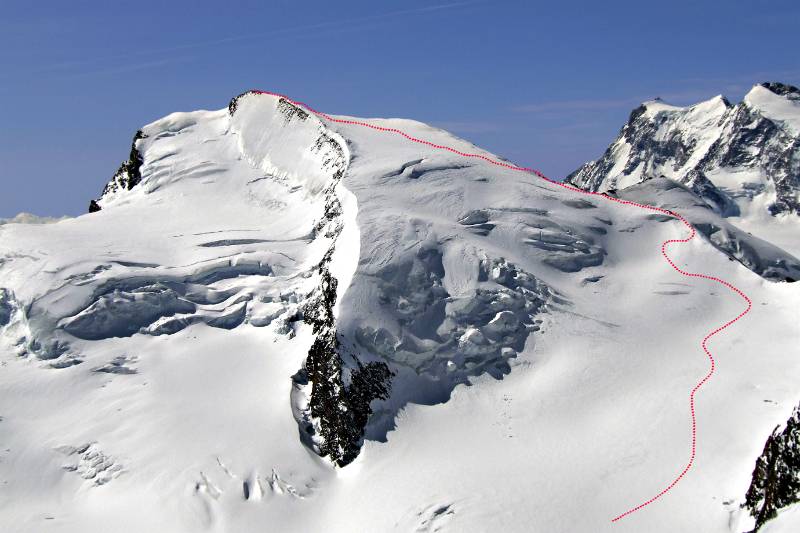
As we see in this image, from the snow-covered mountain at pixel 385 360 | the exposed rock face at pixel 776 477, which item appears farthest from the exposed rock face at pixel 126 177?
the exposed rock face at pixel 776 477

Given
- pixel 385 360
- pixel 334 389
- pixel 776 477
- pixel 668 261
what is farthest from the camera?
pixel 668 261

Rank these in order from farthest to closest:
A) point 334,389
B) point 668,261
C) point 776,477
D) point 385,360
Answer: point 668,261
point 385,360
point 334,389
point 776,477

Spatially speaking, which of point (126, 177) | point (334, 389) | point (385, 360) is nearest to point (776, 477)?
point (385, 360)

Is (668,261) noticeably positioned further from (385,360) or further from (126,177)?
(126,177)

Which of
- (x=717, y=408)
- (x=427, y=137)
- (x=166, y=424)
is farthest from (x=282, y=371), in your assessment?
(x=427, y=137)

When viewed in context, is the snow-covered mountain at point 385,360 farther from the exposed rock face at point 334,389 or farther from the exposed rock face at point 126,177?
the exposed rock face at point 126,177

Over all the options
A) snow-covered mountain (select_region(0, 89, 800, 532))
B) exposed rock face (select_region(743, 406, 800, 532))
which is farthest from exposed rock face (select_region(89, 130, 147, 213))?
exposed rock face (select_region(743, 406, 800, 532))

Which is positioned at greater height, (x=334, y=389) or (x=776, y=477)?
(x=776, y=477)
